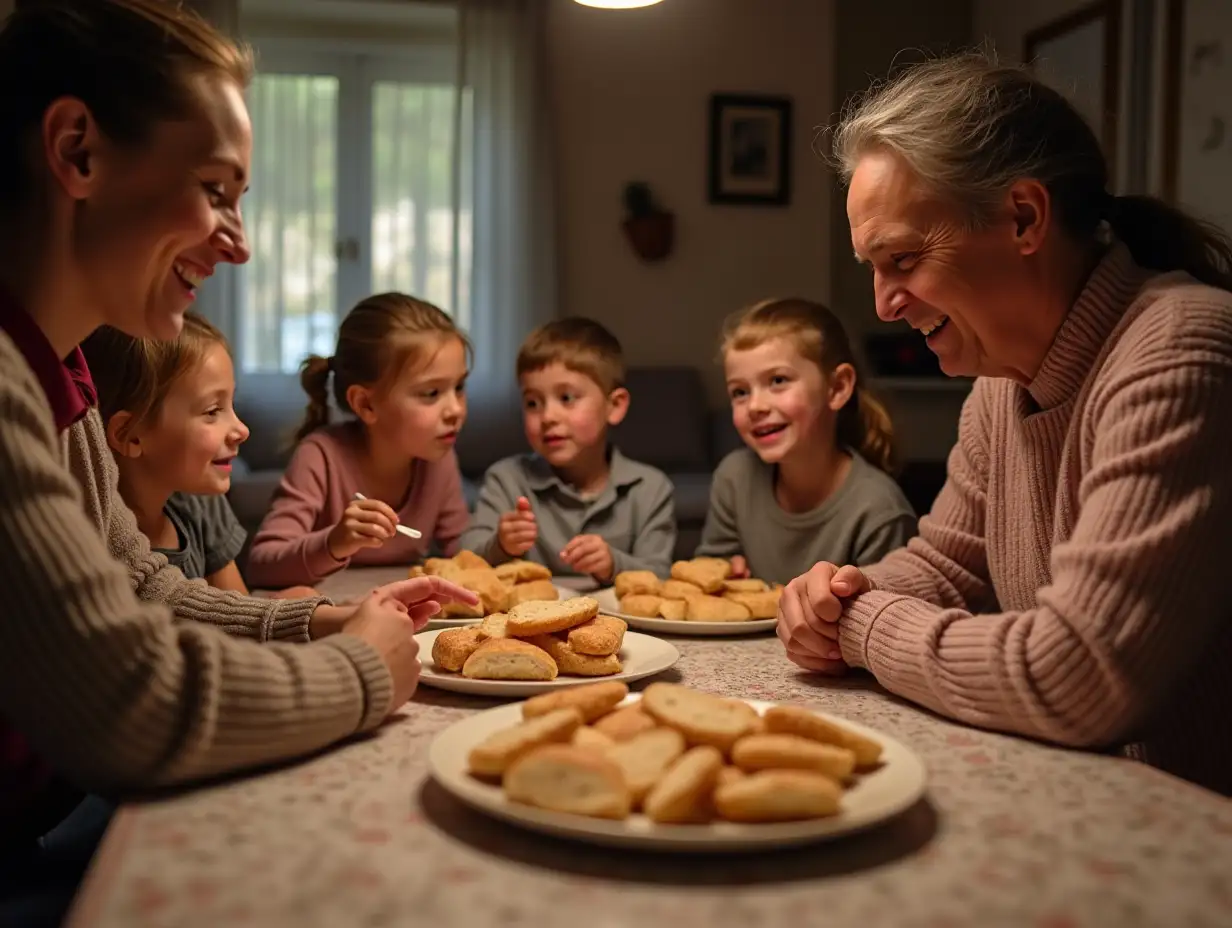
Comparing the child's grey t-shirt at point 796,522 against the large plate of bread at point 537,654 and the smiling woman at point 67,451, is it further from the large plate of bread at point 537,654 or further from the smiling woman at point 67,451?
the smiling woman at point 67,451

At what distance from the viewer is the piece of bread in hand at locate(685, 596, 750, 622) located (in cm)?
151

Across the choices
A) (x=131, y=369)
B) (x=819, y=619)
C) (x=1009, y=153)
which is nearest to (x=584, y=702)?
(x=819, y=619)

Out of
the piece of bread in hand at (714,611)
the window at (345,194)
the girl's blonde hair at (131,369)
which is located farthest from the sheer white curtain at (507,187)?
the piece of bread in hand at (714,611)

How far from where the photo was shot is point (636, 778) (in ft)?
2.60

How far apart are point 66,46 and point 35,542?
17.7 inches

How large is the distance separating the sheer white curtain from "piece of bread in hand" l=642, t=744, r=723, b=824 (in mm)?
5005

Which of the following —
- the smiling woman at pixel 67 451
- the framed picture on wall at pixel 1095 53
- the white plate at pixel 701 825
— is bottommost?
the white plate at pixel 701 825

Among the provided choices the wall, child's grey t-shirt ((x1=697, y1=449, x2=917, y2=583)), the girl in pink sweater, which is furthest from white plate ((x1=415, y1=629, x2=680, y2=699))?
the wall

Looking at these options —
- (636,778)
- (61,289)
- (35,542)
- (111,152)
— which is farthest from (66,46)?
(636,778)

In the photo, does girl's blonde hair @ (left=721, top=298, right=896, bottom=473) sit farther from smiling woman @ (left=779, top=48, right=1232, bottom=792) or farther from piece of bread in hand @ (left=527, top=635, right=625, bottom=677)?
piece of bread in hand @ (left=527, top=635, right=625, bottom=677)

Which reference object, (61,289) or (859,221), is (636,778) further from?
(859,221)

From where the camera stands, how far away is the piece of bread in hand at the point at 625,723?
0.89 m

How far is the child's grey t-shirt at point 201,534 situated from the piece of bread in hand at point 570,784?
1.23 metres

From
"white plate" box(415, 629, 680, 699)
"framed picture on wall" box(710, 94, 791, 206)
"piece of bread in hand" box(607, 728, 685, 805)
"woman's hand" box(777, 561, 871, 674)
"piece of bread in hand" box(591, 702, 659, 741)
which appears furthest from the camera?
"framed picture on wall" box(710, 94, 791, 206)
